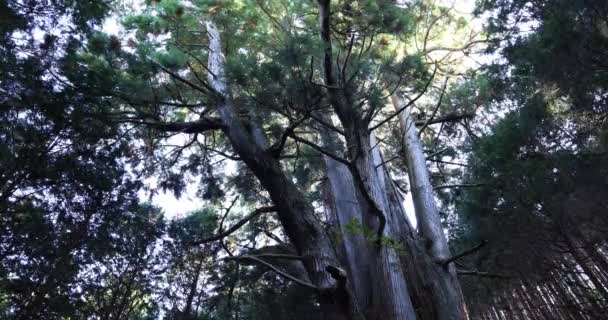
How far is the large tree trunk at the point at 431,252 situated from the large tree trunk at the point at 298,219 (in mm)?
906

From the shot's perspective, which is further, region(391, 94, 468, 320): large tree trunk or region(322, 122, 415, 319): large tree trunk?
region(391, 94, 468, 320): large tree trunk

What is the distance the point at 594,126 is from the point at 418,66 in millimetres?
2270

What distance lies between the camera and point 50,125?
136 inches

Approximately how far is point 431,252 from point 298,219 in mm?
1397

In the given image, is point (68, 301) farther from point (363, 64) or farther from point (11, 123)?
point (363, 64)

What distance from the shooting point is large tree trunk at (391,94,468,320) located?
312 centimetres

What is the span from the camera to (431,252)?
3.60 meters

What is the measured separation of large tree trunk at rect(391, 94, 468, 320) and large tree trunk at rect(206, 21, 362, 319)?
35.7 inches

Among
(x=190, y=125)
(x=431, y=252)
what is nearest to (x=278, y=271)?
(x=431, y=252)

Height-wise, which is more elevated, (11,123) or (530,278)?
(11,123)

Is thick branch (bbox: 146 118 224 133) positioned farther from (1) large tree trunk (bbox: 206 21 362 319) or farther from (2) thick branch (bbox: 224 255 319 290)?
(2) thick branch (bbox: 224 255 319 290)

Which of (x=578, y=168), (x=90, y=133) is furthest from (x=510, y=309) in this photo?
(x=90, y=133)

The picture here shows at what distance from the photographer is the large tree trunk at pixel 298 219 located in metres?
2.69

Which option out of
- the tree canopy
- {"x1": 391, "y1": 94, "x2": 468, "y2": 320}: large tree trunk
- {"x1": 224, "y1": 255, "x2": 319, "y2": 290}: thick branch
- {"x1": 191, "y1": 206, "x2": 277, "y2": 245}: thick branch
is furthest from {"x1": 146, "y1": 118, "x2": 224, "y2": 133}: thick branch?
{"x1": 391, "y1": 94, "x2": 468, "y2": 320}: large tree trunk
